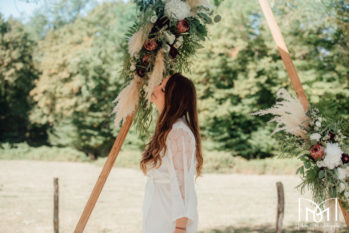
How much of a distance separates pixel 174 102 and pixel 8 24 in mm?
23445

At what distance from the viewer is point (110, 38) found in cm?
2002

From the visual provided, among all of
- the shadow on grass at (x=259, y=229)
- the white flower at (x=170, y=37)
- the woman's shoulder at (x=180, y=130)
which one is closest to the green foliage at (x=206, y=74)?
the shadow on grass at (x=259, y=229)

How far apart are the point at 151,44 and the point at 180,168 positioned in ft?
3.00

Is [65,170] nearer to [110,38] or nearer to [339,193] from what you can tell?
[110,38]

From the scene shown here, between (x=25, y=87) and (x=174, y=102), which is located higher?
(x=25, y=87)

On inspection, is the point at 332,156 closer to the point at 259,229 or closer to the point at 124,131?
the point at 124,131

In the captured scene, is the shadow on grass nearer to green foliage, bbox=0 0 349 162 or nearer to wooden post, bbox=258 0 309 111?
wooden post, bbox=258 0 309 111

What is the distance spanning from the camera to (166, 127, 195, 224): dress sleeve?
188cm

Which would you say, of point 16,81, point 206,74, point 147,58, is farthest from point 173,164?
point 16,81

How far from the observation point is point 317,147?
2.36 metres

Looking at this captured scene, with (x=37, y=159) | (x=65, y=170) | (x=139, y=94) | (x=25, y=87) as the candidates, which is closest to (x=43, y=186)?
(x=65, y=170)

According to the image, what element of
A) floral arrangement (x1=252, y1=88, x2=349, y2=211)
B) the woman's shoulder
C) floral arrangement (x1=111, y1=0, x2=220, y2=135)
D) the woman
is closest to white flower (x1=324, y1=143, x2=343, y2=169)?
floral arrangement (x1=252, y1=88, x2=349, y2=211)

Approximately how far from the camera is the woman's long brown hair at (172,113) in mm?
1997

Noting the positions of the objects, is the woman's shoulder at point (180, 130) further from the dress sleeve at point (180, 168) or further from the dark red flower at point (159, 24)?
the dark red flower at point (159, 24)
